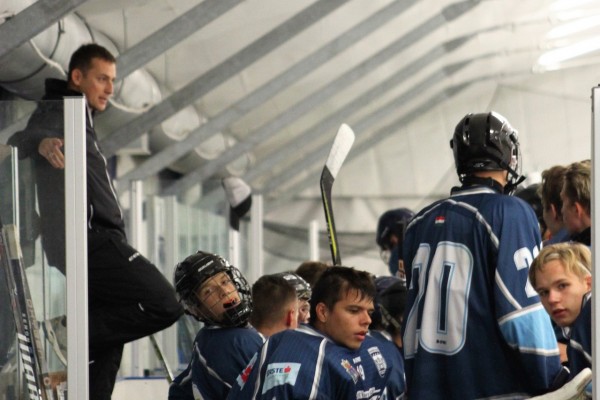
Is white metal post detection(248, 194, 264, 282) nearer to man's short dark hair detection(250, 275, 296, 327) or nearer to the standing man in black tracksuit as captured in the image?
the standing man in black tracksuit

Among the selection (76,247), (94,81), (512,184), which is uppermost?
(94,81)

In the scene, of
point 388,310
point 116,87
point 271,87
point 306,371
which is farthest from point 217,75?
point 306,371

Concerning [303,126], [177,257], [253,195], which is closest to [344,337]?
[177,257]

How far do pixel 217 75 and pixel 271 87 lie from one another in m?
1.15

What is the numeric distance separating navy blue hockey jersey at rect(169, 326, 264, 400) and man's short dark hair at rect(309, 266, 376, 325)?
25 centimetres

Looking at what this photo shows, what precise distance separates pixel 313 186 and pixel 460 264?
1177 cm

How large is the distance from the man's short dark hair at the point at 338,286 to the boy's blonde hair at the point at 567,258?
0.49m

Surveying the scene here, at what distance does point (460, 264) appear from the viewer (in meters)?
3.02

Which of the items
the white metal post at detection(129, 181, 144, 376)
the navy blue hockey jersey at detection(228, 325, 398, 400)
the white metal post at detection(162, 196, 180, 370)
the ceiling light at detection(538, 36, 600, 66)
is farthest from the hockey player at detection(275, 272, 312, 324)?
the ceiling light at detection(538, 36, 600, 66)

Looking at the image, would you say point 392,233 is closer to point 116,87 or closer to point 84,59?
point 116,87

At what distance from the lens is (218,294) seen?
3635mm

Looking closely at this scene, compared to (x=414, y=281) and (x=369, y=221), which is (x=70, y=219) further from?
(x=369, y=221)

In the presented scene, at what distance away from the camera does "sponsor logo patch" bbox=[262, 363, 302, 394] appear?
306 centimetres

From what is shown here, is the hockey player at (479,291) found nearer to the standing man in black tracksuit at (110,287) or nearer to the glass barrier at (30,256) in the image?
the glass barrier at (30,256)
